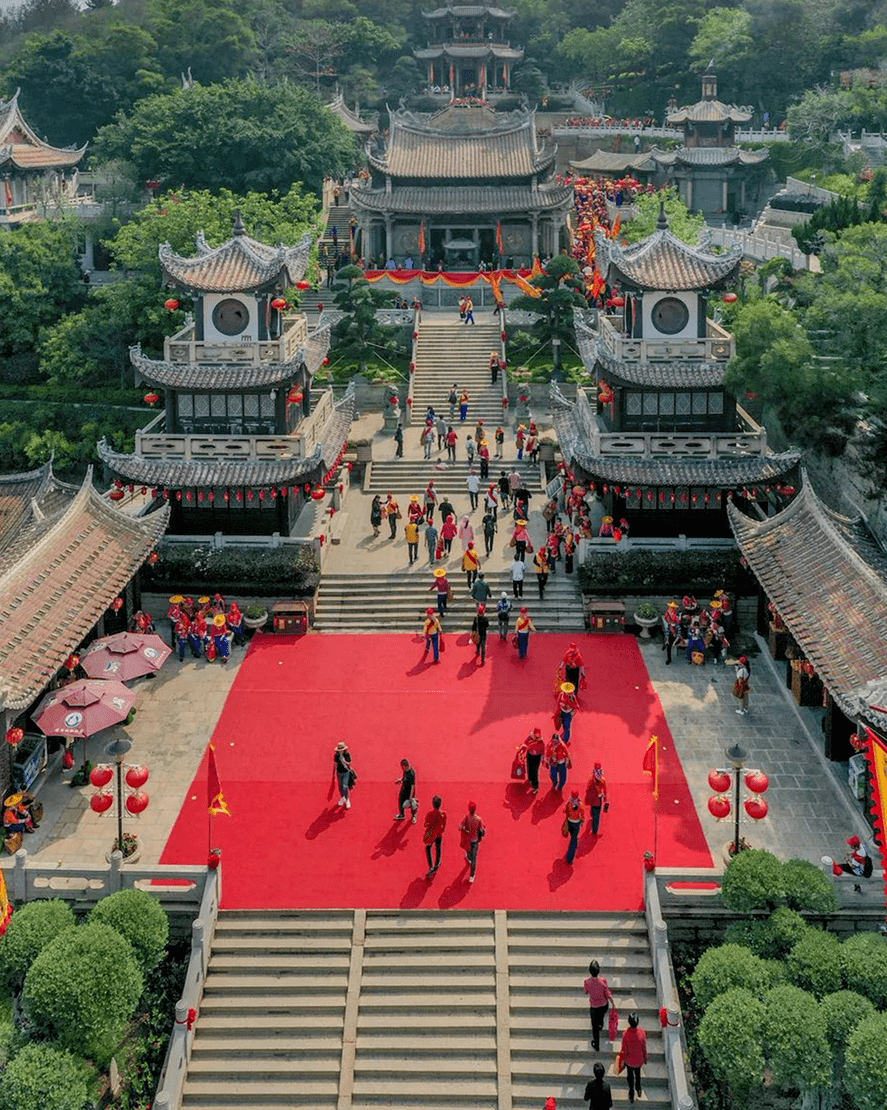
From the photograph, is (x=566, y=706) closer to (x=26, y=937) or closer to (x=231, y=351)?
(x=26, y=937)

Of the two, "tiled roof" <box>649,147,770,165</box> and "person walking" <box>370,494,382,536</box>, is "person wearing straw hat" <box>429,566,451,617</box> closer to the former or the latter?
"person walking" <box>370,494,382,536</box>

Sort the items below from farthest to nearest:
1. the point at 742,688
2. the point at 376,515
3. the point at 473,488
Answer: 1. the point at 473,488
2. the point at 376,515
3. the point at 742,688

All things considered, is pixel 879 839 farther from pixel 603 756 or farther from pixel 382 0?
pixel 382 0

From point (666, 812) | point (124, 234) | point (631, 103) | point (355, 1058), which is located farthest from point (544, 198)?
point (355, 1058)

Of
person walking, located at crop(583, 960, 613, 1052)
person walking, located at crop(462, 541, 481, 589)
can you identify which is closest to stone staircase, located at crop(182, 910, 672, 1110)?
person walking, located at crop(583, 960, 613, 1052)

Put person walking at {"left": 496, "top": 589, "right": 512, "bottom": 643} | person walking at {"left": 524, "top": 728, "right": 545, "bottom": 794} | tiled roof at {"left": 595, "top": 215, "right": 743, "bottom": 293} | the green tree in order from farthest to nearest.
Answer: the green tree → tiled roof at {"left": 595, "top": 215, "right": 743, "bottom": 293} → person walking at {"left": 496, "top": 589, "right": 512, "bottom": 643} → person walking at {"left": 524, "top": 728, "right": 545, "bottom": 794}

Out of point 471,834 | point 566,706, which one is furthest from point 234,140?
point 471,834

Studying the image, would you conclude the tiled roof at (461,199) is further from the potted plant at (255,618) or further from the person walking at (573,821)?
the person walking at (573,821)
